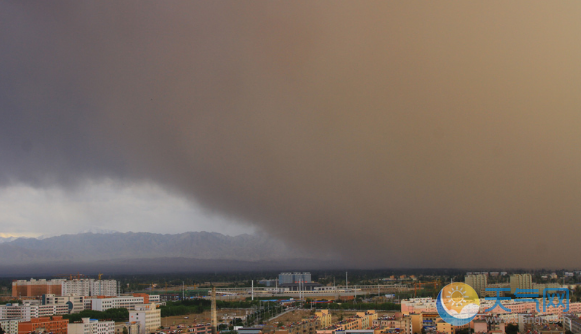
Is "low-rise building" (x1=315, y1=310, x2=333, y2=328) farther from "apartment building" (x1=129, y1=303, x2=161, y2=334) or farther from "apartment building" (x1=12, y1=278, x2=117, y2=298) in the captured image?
"apartment building" (x1=12, y1=278, x2=117, y2=298)

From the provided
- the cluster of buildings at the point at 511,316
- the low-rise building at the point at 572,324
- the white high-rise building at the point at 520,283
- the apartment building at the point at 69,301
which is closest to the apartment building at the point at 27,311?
the apartment building at the point at 69,301

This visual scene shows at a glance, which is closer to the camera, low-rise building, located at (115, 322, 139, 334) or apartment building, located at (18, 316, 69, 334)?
apartment building, located at (18, 316, 69, 334)

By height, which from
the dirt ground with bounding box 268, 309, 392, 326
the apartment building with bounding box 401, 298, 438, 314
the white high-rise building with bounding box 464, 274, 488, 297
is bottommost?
the white high-rise building with bounding box 464, 274, 488, 297

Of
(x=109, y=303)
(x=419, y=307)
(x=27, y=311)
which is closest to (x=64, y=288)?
(x=109, y=303)

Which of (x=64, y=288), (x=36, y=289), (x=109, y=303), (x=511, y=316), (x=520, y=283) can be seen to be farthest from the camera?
(x=36, y=289)

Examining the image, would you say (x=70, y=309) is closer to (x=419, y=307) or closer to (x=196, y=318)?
(x=196, y=318)

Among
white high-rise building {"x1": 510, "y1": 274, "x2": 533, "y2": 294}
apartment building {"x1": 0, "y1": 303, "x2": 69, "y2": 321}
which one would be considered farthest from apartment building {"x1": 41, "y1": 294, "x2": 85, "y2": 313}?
white high-rise building {"x1": 510, "y1": 274, "x2": 533, "y2": 294}

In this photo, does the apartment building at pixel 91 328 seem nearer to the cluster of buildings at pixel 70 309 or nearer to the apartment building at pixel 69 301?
the cluster of buildings at pixel 70 309
